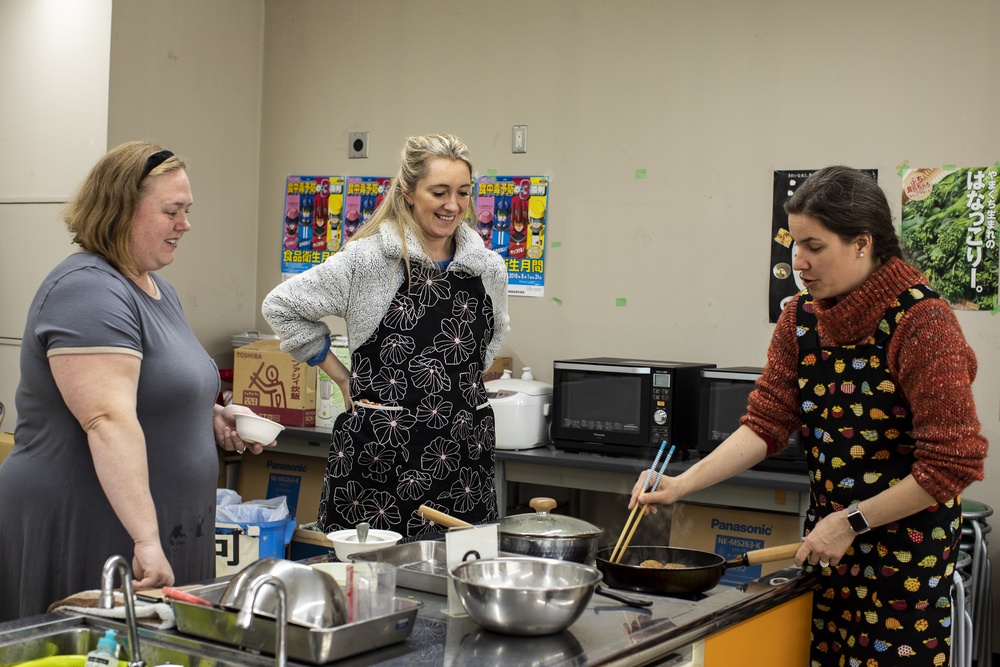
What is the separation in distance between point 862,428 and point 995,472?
1968 mm

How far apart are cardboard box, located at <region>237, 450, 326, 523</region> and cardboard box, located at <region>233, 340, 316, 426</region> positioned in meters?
0.20

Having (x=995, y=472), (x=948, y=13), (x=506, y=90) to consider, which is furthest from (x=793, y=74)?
(x=995, y=472)

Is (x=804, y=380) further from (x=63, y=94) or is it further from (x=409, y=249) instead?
(x=63, y=94)

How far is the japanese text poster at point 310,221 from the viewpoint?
4.81 m

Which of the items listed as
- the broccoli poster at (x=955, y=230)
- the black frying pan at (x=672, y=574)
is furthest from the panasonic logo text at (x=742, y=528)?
the black frying pan at (x=672, y=574)

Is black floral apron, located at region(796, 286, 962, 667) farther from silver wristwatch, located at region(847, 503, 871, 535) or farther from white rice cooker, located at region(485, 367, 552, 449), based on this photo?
white rice cooker, located at region(485, 367, 552, 449)

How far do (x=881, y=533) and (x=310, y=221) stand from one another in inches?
138

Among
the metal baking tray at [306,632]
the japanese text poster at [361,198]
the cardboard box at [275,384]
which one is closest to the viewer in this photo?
the metal baking tray at [306,632]

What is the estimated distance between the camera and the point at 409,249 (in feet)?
8.13

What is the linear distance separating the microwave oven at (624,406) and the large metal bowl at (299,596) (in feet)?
7.37

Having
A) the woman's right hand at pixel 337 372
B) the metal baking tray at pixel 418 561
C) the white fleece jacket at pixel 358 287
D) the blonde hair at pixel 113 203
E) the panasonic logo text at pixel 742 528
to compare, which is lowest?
the panasonic logo text at pixel 742 528

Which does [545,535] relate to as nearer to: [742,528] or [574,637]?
[574,637]

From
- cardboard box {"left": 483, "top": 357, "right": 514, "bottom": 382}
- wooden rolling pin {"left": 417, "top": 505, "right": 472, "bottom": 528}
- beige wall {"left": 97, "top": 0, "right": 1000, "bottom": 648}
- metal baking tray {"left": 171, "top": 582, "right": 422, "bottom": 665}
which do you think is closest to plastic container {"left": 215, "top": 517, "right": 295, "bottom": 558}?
cardboard box {"left": 483, "top": 357, "right": 514, "bottom": 382}

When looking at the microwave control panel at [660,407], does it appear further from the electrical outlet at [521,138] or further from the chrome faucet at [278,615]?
the chrome faucet at [278,615]
